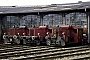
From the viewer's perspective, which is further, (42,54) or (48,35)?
(48,35)

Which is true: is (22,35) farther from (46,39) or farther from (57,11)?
(57,11)

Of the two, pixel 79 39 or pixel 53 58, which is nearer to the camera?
pixel 53 58

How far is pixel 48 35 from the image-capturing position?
65.4 feet

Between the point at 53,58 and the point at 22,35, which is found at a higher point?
the point at 53,58

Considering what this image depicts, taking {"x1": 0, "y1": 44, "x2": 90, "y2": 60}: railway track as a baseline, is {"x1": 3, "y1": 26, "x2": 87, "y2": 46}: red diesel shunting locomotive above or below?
below

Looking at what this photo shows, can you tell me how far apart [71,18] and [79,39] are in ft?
23.5

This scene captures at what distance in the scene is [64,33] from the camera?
60.7ft

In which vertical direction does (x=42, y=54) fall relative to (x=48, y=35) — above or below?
above

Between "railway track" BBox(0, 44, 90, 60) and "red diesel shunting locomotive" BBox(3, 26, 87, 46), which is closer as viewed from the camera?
"railway track" BBox(0, 44, 90, 60)

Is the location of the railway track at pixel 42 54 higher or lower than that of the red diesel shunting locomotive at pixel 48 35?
higher

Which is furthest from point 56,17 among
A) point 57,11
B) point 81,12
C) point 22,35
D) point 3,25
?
point 3,25

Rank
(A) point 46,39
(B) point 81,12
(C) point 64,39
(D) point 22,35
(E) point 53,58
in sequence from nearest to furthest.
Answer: (E) point 53,58, (C) point 64,39, (A) point 46,39, (D) point 22,35, (B) point 81,12

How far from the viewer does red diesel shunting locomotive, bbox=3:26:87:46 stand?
18620mm

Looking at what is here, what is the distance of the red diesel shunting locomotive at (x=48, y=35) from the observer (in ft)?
61.1
